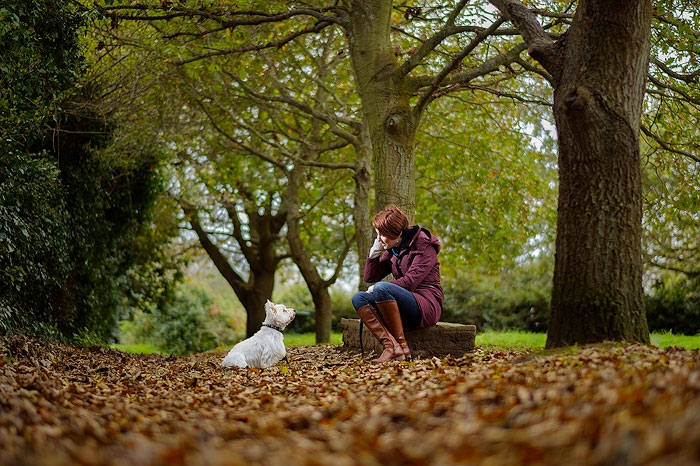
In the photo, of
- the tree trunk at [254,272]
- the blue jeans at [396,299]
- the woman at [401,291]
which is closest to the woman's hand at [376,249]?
the woman at [401,291]

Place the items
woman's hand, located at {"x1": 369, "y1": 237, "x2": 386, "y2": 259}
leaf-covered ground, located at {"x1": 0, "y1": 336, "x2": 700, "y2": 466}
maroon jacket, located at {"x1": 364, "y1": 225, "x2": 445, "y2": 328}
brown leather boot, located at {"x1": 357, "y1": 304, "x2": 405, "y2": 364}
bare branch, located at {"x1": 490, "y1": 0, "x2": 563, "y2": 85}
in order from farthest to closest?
1. woman's hand, located at {"x1": 369, "y1": 237, "x2": 386, "y2": 259}
2. maroon jacket, located at {"x1": 364, "y1": 225, "x2": 445, "y2": 328}
3. brown leather boot, located at {"x1": 357, "y1": 304, "x2": 405, "y2": 364}
4. bare branch, located at {"x1": 490, "y1": 0, "x2": 563, "y2": 85}
5. leaf-covered ground, located at {"x1": 0, "y1": 336, "x2": 700, "y2": 466}

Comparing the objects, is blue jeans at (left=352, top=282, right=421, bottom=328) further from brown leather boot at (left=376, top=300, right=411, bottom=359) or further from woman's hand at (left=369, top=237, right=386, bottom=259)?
woman's hand at (left=369, top=237, right=386, bottom=259)

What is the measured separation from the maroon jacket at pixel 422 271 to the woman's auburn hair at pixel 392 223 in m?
0.13

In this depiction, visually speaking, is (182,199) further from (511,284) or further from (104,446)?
(104,446)

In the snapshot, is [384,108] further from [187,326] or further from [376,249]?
[187,326]

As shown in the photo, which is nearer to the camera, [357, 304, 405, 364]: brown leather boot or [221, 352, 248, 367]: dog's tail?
[357, 304, 405, 364]: brown leather boot

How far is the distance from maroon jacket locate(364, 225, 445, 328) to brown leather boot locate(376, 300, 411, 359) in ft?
0.99

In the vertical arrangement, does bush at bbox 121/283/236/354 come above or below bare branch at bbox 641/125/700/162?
below

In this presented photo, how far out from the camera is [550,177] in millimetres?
16031

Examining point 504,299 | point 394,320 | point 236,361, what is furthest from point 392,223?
point 504,299

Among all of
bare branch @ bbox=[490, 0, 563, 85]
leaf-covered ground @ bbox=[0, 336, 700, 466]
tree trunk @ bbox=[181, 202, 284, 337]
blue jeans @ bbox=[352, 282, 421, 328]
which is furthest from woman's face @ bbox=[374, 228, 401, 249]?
tree trunk @ bbox=[181, 202, 284, 337]

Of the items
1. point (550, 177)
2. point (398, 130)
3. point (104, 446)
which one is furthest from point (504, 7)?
point (550, 177)

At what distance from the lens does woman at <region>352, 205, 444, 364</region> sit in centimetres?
750

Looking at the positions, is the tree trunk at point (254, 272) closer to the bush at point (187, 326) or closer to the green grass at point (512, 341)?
the bush at point (187, 326)
